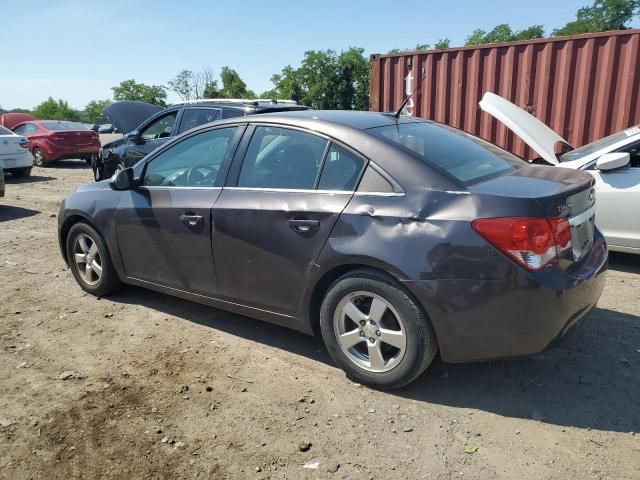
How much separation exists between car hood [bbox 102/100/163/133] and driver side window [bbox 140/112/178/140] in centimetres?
44

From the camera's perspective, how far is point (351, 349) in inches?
130

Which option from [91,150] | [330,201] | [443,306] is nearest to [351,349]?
[443,306]

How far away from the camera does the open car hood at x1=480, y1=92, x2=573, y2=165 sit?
5.09 m

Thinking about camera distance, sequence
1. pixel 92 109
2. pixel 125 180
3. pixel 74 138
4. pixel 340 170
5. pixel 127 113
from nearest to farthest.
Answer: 1. pixel 340 170
2. pixel 125 180
3. pixel 127 113
4. pixel 74 138
5. pixel 92 109

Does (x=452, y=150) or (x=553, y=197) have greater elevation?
(x=452, y=150)

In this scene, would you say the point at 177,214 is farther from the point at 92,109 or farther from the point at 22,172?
the point at 92,109

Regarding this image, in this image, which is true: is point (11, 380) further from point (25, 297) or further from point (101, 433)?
point (25, 297)

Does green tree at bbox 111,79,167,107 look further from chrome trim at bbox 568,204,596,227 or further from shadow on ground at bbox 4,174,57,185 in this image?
chrome trim at bbox 568,204,596,227

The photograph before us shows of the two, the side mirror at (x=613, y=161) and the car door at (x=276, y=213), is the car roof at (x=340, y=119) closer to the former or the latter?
the car door at (x=276, y=213)

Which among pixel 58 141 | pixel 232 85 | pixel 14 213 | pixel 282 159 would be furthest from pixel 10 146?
pixel 232 85

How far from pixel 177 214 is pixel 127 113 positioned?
6396 millimetres

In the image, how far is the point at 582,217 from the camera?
123 inches

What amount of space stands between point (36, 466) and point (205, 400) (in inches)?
36.4

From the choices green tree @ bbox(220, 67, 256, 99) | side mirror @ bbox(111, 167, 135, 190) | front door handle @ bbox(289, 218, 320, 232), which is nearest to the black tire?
side mirror @ bbox(111, 167, 135, 190)
